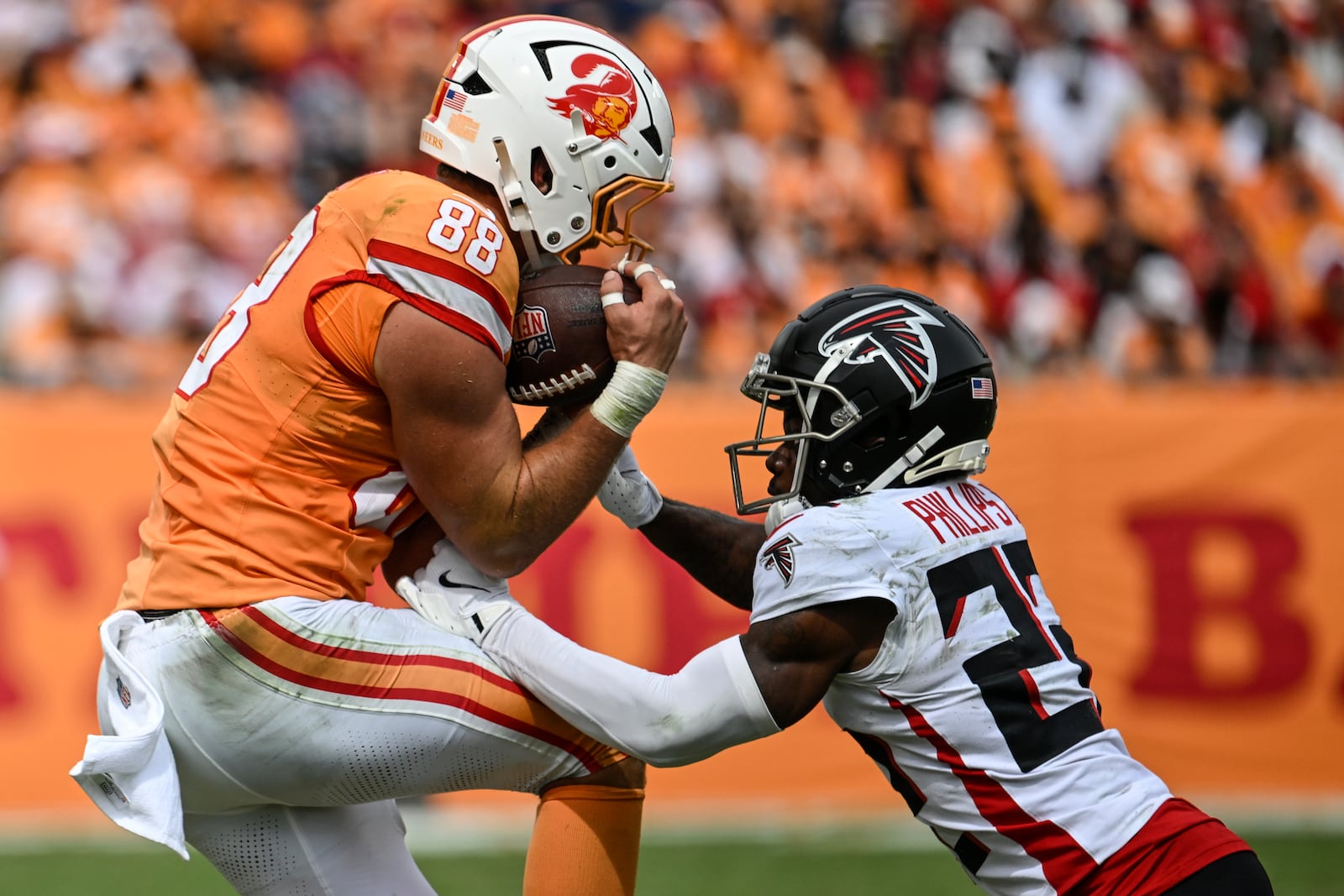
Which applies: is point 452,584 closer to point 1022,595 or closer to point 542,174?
point 542,174

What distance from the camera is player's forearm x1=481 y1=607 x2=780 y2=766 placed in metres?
2.85

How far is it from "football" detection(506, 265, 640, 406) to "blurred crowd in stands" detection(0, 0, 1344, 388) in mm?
4636

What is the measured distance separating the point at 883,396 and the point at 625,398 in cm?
51

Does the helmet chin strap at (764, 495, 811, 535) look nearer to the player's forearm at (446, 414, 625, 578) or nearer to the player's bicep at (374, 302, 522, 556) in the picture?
the player's forearm at (446, 414, 625, 578)

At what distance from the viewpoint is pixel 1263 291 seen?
9.41 metres

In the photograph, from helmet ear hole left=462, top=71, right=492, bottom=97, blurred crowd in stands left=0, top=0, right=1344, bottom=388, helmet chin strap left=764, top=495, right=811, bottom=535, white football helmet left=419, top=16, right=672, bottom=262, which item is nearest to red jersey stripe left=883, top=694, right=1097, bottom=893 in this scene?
helmet chin strap left=764, top=495, right=811, bottom=535

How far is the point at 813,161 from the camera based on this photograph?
33.1ft

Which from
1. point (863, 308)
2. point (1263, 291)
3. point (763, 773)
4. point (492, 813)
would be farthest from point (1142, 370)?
point (863, 308)

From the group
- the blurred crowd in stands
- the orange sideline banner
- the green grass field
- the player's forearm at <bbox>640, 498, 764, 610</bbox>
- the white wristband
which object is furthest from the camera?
the blurred crowd in stands

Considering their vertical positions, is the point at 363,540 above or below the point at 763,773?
above

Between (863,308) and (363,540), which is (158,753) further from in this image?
(863,308)

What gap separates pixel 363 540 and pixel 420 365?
1.27 ft

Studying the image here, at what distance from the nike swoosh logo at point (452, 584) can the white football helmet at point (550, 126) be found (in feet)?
2.31

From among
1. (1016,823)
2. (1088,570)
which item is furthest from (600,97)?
(1088,570)
